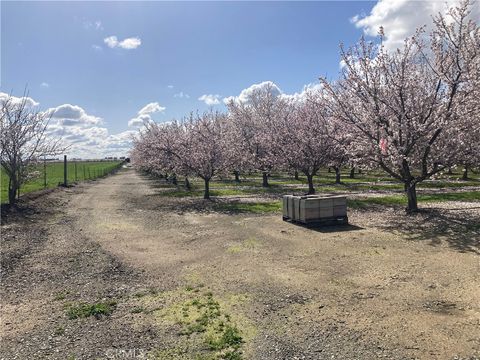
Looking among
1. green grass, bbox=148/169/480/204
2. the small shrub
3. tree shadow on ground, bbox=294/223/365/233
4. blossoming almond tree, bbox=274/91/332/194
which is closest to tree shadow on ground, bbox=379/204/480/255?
tree shadow on ground, bbox=294/223/365/233

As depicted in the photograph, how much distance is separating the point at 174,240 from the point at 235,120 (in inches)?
1232

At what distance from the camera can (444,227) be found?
1339cm

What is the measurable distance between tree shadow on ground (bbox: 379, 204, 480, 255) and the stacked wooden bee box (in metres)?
1.65

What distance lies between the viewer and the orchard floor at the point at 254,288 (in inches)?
228

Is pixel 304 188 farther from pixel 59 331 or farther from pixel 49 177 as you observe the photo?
pixel 49 177

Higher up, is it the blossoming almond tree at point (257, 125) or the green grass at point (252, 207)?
the blossoming almond tree at point (257, 125)

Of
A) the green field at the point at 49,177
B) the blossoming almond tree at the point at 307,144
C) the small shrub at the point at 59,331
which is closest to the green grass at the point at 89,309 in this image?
the small shrub at the point at 59,331

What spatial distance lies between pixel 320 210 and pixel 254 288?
7.19 m

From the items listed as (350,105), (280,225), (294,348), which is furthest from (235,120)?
(294,348)

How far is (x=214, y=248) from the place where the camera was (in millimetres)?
11883

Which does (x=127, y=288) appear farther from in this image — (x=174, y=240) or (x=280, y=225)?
(x=280, y=225)

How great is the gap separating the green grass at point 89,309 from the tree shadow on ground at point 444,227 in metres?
9.25

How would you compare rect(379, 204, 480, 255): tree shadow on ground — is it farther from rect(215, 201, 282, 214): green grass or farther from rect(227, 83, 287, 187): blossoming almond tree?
rect(227, 83, 287, 187): blossoming almond tree

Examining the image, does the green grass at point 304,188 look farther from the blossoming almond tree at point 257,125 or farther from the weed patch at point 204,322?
the weed patch at point 204,322
